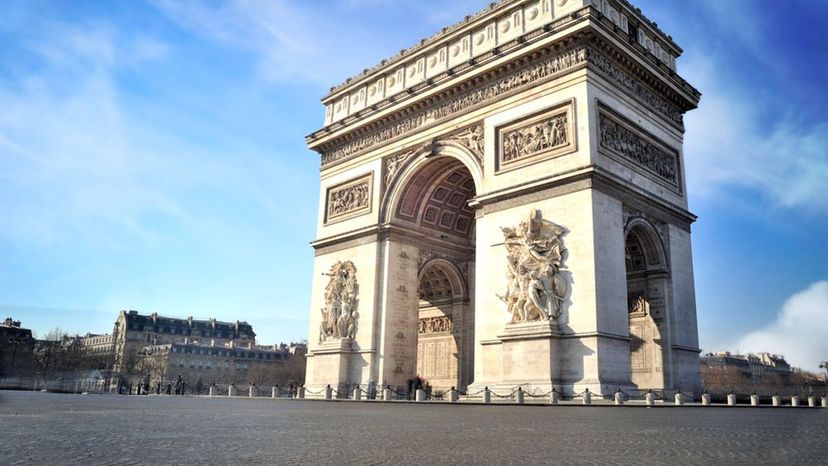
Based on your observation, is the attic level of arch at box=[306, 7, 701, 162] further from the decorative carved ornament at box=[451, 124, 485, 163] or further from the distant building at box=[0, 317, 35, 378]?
the distant building at box=[0, 317, 35, 378]

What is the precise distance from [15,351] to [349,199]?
183 ft

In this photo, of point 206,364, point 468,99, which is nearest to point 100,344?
point 206,364

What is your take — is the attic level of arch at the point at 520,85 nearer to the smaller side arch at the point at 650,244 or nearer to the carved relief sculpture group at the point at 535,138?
the carved relief sculpture group at the point at 535,138

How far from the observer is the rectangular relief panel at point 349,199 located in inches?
1016

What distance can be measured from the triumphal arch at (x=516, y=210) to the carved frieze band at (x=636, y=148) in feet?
0.24

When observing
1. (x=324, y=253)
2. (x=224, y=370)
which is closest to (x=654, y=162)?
(x=324, y=253)

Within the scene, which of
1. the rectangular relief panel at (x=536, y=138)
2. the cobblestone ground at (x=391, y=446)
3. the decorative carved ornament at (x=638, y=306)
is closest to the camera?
the cobblestone ground at (x=391, y=446)

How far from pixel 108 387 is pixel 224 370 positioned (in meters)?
15.2

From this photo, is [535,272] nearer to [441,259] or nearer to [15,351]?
[441,259]

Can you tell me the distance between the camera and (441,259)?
26.6m

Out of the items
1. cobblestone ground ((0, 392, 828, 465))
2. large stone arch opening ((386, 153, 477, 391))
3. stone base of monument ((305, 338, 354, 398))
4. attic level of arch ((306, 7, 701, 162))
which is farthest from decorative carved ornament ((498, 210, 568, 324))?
cobblestone ground ((0, 392, 828, 465))

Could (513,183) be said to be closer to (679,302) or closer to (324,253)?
(679,302)

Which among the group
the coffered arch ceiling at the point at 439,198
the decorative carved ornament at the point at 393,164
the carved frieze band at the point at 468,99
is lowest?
the coffered arch ceiling at the point at 439,198

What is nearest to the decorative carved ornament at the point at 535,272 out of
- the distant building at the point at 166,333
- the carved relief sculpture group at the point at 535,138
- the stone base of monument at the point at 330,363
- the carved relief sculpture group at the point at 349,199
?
the carved relief sculpture group at the point at 535,138
